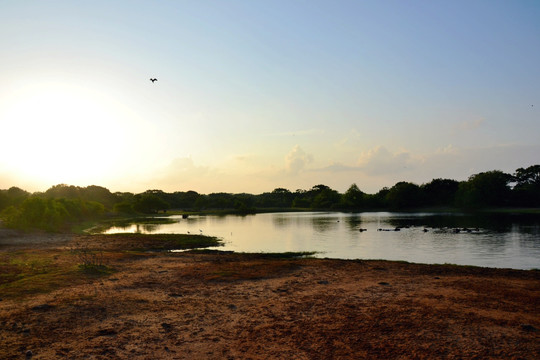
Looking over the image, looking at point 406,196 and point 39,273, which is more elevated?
point 406,196

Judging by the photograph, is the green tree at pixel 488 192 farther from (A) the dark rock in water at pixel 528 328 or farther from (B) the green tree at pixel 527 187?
(A) the dark rock in water at pixel 528 328

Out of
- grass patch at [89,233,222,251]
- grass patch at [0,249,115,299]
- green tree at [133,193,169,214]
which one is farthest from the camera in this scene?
green tree at [133,193,169,214]

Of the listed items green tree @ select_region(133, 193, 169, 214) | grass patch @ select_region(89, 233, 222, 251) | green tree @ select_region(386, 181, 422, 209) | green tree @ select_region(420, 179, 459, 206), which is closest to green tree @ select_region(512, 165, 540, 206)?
green tree @ select_region(420, 179, 459, 206)

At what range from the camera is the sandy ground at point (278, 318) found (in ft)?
34.8

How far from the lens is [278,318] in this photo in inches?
540

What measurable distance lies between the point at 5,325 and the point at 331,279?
51.8ft

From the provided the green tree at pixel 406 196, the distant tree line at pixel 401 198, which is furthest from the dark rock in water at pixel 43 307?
the green tree at pixel 406 196

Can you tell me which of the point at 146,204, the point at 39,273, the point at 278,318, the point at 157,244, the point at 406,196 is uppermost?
the point at 406,196

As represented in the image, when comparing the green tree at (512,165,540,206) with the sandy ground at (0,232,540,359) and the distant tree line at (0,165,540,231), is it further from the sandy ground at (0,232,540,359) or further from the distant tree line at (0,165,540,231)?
the sandy ground at (0,232,540,359)

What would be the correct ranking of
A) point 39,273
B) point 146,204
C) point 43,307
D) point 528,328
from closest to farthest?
point 528,328 < point 43,307 < point 39,273 < point 146,204

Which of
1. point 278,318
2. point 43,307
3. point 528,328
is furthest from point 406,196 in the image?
point 43,307

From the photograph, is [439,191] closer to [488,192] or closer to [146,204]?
[488,192]

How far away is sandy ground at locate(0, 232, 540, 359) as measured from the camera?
34.8ft

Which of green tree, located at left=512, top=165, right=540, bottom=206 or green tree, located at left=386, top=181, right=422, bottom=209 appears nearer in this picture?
green tree, located at left=512, top=165, right=540, bottom=206
